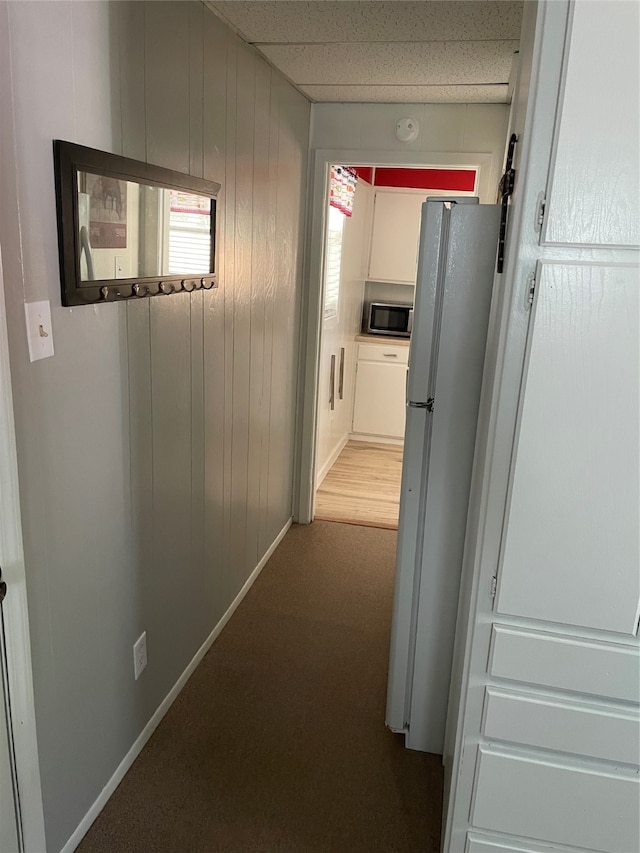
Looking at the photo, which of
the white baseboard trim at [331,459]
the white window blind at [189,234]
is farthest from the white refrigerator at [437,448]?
the white baseboard trim at [331,459]

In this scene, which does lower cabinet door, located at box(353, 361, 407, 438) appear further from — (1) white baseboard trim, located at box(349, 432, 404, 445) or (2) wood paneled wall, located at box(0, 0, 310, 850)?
(2) wood paneled wall, located at box(0, 0, 310, 850)

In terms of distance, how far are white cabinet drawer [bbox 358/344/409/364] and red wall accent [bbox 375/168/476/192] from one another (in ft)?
4.36

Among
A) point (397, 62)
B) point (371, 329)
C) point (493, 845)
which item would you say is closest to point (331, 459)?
point (371, 329)

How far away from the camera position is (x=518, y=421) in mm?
1334

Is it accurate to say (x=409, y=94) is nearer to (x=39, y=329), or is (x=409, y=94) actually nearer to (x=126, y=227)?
(x=126, y=227)

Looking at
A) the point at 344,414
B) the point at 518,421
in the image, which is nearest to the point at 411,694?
the point at 518,421

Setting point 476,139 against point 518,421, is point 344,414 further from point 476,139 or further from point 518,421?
point 518,421

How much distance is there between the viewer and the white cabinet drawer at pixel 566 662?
4.60 feet

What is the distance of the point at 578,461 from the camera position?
132cm

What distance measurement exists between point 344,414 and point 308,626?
9.21 feet

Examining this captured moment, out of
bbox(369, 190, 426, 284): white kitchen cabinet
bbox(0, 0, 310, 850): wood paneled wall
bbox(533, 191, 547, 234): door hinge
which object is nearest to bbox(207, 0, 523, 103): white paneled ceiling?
bbox(0, 0, 310, 850): wood paneled wall

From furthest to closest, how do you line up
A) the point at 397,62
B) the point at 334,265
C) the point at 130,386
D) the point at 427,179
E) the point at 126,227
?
1. the point at 427,179
2. the point at 334,265
3. the point at 397,62
4. the point at 130,386
5. the point at 126,227

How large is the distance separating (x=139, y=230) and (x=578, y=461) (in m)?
1.28

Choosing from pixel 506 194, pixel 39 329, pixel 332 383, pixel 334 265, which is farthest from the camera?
pixel 332 383
